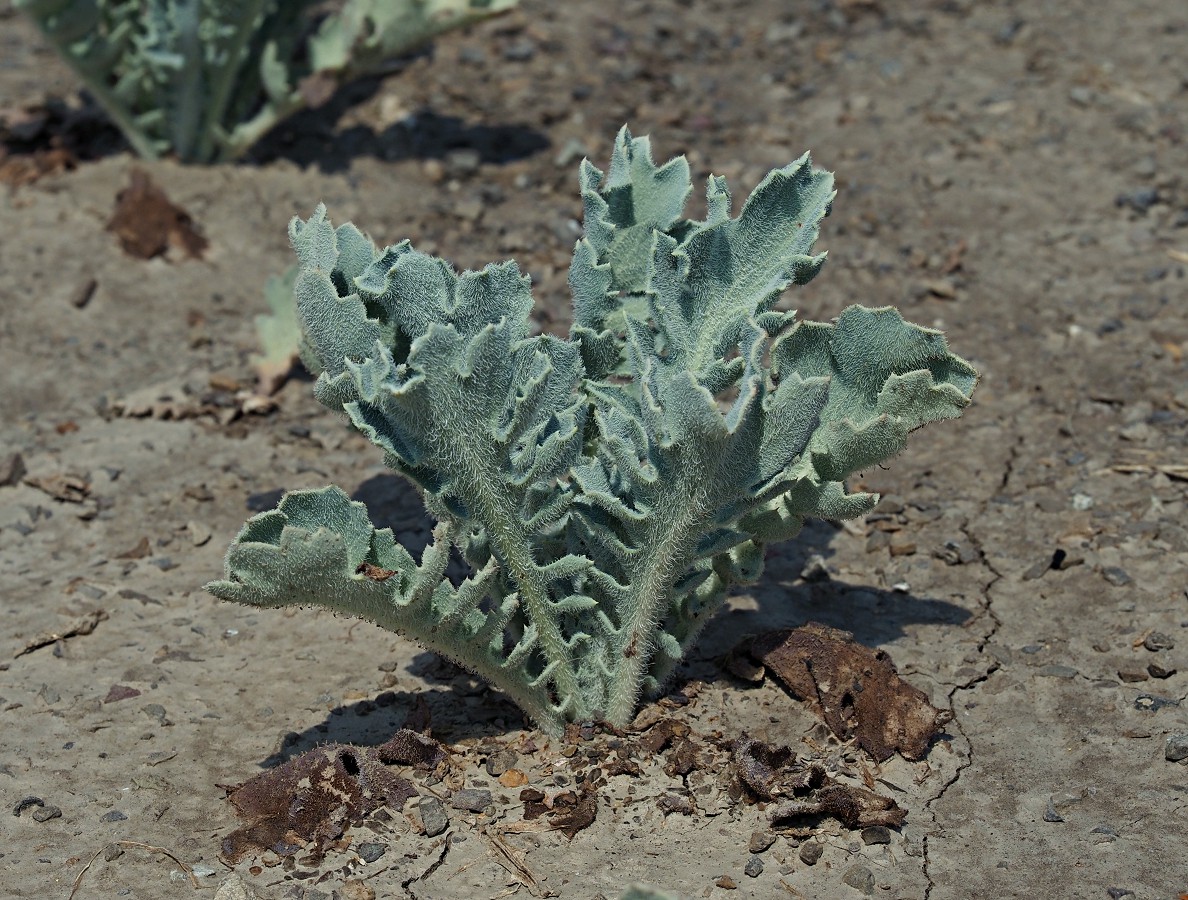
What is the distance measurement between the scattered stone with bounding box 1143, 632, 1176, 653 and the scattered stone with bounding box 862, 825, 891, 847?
3.15 ft

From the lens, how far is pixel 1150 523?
12.8 feet

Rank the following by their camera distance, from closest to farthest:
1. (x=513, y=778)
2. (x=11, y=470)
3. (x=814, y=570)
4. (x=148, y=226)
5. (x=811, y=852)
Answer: (x=811, y=852), (x=513, y=778), (x=814, y=570), (x=11, y=470), (x=148, y=226)

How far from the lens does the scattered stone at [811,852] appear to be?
2.82 m

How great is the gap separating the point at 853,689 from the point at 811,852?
1.48ft

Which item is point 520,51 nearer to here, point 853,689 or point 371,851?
point 853,689

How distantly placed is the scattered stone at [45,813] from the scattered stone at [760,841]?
145 centimetres

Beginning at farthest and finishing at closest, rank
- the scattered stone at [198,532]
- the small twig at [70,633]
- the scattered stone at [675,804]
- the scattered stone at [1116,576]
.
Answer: the scattered stone at [198,532] < the scattered stone at [1116,576] < the small twig at [70,633] < the scattered stone at [675,804]

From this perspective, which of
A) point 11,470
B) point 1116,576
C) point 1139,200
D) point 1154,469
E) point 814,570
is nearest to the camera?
point 1116,576

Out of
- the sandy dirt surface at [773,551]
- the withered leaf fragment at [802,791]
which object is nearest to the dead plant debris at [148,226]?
the sandy dirt surface at [773,551]

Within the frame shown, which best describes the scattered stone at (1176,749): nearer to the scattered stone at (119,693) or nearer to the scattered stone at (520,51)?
the scattered stone at (119,693)

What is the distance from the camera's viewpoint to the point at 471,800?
2996 millimetres

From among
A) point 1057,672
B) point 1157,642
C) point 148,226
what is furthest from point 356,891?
point 148,226

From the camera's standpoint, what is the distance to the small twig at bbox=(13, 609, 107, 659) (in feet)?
11.7

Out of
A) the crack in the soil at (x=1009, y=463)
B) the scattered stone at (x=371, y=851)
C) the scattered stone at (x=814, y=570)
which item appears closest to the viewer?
the scattered stone at (x=371, y=851)
